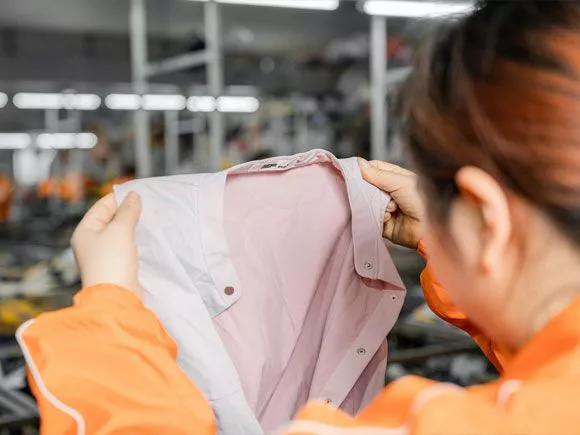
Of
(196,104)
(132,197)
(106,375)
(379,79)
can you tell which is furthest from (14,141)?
(106,375)

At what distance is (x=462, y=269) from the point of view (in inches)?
30.1

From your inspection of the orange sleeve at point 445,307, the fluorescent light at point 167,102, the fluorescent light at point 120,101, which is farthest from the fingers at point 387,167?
the fluorescent light at point 120,101

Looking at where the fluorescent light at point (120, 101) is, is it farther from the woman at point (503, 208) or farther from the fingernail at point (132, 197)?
the woman at point (503, 208)

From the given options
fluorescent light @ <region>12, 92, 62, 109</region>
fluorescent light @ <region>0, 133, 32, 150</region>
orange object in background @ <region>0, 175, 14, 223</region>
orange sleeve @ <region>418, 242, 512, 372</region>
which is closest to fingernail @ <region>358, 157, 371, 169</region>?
orange sleeve @ <region>418, 242, 512, 372</region>

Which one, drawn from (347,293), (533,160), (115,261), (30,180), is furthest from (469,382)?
(30,180)

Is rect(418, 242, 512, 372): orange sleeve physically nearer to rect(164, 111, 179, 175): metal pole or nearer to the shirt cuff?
the shirt cuff

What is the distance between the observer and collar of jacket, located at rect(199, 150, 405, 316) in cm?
129

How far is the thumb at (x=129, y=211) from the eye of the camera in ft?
3.53

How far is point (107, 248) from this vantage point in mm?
1012

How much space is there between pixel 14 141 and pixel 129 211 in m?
16.7

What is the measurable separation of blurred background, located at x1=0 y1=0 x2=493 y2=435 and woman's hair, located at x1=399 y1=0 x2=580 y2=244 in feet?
0.29

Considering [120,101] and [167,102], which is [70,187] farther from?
[120,101]

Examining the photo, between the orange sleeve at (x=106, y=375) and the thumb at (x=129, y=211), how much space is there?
0.48 ft

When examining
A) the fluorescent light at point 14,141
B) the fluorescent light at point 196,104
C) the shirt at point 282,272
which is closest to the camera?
the shirt at point 282,272
